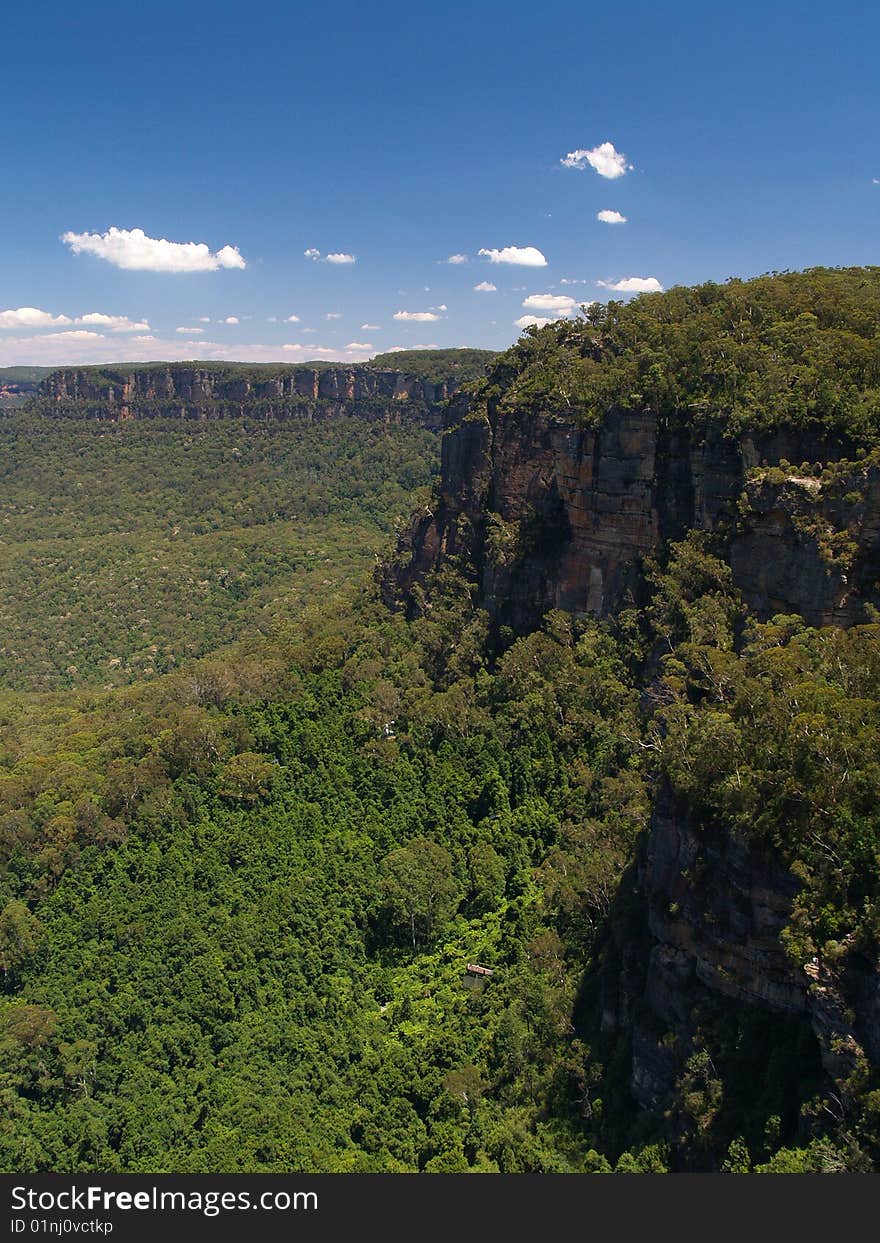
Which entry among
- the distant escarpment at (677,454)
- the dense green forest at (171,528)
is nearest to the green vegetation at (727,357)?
the distant escarpment at (677,454)

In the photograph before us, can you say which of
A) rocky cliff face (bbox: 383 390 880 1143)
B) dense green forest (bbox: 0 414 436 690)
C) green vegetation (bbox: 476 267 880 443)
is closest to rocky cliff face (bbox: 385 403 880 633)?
rocky cliff face (bbox: 383 390 880 1143)

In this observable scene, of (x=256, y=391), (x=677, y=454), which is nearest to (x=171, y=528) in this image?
(x=256, y=391)

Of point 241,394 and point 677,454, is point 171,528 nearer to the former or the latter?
point 241,394

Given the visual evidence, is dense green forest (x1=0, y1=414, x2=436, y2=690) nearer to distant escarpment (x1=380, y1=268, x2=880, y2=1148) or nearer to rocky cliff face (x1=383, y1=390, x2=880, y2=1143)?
rocky cliff face (x1=383, y1=390, x2=880, y2=1143)

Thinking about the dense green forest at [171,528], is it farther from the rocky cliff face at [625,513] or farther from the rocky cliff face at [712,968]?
the rocky cliff face at [712,968]

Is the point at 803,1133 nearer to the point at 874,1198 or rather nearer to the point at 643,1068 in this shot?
the point at 874,1198
